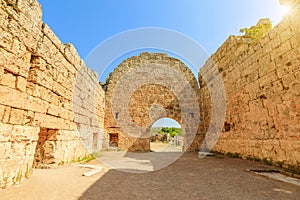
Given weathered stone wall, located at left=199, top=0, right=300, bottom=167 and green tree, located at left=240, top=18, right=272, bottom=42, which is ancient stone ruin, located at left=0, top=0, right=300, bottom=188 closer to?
weathered stone wall, located at left=199, top=0, right=300, bottom=167

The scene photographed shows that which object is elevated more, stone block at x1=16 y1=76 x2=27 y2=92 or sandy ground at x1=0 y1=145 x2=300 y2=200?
stone block at x1=16 y1=76 x2=27 y2=92

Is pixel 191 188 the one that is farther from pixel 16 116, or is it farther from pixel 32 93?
pixel 32 93

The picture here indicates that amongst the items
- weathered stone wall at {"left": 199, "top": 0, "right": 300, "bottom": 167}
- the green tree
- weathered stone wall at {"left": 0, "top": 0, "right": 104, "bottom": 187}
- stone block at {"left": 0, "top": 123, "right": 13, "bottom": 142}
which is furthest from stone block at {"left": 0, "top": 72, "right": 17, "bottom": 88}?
the green tree

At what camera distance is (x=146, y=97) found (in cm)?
1137

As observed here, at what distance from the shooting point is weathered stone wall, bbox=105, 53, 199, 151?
10789 mm

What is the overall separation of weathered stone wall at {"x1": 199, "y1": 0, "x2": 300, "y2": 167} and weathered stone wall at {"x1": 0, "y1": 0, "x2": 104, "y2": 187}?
5.28 m

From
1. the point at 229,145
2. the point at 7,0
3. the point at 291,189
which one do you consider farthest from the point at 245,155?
the point at 7,0

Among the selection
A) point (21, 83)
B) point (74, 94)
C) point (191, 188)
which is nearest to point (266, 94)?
point (191, 188)

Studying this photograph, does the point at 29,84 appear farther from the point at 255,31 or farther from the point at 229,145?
the point at 255,31

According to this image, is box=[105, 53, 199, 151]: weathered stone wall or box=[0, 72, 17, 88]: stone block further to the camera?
box=[105, 53, 199, 151]: weathered stone wall

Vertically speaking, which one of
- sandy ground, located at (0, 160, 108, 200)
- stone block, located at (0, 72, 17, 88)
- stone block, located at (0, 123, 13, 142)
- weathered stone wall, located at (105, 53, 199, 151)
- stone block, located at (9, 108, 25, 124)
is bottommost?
sandy ground, located at (0, 160, 108, 200)

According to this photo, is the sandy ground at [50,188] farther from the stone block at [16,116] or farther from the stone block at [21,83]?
the stone block at [21,83]

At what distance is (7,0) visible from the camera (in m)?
2.48

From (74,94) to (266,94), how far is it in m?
5.45
